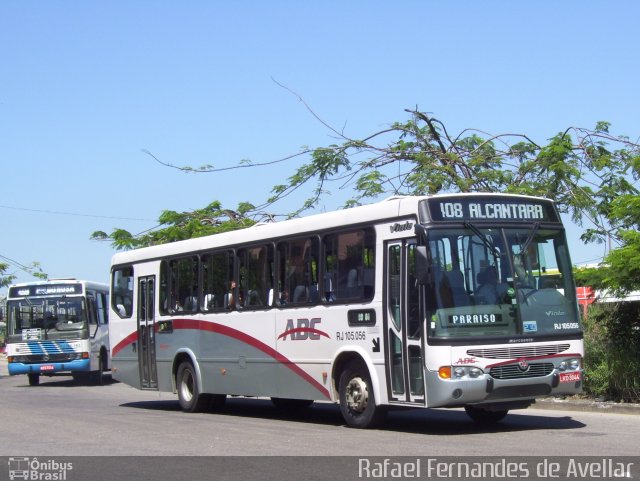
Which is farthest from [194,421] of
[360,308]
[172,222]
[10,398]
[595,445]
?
[172,222]

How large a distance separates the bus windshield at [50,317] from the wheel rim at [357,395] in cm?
1781

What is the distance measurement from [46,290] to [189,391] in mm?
13350

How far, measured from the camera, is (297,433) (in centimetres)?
1362

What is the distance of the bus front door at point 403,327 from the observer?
496 inches

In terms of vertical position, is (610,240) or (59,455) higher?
(610,240)

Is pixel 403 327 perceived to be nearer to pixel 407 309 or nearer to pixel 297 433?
pixel 407 309

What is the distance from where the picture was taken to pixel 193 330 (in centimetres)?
1789

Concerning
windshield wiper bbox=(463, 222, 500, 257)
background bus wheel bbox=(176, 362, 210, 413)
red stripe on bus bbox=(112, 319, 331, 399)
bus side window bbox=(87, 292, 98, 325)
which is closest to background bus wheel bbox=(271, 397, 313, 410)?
background bus wheel bbox=(176, 362, 210, 413)

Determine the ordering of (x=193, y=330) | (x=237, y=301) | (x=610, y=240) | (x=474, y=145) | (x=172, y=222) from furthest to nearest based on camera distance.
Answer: (x=172, y=222) < (x=474, y=145) < (x=610, y=240) < (x=193, y=330) < (x=237, y=301)

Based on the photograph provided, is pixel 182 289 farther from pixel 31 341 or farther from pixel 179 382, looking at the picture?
pixel 31 341

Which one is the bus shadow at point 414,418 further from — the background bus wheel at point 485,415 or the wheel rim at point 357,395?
the wheel rim at point 357,395

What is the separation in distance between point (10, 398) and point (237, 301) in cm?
961

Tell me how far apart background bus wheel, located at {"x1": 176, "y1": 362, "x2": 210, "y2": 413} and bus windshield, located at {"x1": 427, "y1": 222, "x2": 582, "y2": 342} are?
673 cm

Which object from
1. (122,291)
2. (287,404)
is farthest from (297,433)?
(122,291)
